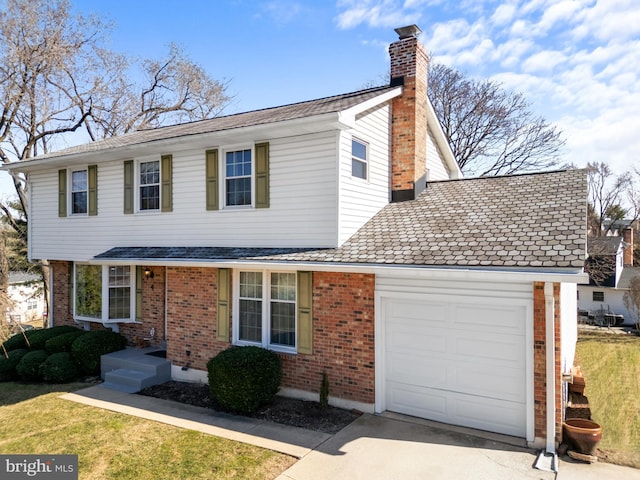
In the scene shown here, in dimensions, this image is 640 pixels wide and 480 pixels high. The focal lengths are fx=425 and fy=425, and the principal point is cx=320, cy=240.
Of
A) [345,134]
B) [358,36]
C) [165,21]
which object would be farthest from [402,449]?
[165,21]

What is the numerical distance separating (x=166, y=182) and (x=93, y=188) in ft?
10.2

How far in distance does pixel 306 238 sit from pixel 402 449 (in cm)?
441

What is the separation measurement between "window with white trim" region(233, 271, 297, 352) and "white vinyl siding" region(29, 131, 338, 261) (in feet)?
2.58

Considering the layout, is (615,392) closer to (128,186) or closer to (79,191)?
(128,186)

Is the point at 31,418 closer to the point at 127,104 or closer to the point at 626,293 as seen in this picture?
the point at 127,104

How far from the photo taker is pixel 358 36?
1251 centimetres

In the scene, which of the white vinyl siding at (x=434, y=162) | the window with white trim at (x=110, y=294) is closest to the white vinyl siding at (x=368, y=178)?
the white vinyl siding at (x=434, y=162)

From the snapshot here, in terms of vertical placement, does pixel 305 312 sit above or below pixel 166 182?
below

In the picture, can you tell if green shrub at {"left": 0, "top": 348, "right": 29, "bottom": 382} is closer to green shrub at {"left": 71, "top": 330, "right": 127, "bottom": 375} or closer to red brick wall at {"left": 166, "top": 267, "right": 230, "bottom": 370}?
green shrub at {"left": 71, "top": 330, "right": 127, "bottom": 375}

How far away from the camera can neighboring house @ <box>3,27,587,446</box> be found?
277 inches

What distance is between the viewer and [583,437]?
6406mm

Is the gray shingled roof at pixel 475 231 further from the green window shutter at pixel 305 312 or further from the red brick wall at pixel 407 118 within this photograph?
the red brick wall at pixel 407 118

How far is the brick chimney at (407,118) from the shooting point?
11.0 m

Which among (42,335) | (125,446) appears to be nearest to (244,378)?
(125,446)
